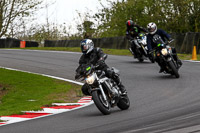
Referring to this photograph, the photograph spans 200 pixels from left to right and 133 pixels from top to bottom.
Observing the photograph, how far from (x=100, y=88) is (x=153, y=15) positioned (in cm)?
2827

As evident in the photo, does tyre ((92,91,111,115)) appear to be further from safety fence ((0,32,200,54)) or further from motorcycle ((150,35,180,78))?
safety fence ((0,32,200,54))

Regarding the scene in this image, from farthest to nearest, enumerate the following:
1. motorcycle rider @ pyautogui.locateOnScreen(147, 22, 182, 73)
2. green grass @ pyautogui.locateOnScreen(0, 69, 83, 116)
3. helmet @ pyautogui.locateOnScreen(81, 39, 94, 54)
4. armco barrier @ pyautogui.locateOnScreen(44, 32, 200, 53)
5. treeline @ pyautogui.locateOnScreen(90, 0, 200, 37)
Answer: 1. treeline @ pyautogui.locateOnScreen(90, 0, 200, 37)
2. armco barrier @ pyautogui.locateOnScreen(44, 32, 200, 53)
3. motorcycle rider @ pyautogui.locateOnScreen(147, 22, 182, 73)
4. green grass @ pyautogui.locateOnScreen(0, 69, 83, 116)
5. helmet @ pyautogui.locateOnScreen(81, 39, 94, 54)

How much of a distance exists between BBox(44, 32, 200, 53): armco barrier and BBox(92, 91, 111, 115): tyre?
1520 cm

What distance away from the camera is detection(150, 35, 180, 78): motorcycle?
14.0m

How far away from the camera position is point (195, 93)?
35.6 feet

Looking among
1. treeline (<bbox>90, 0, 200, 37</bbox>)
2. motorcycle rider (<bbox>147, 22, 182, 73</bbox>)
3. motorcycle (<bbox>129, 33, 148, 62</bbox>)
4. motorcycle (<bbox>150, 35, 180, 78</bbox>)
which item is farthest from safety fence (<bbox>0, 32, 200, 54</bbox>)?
motorcycle (<bbox>150, 35, 180, 78</bbox>)

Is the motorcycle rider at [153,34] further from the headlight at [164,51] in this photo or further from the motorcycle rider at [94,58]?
the motorcycle rider at [94,58]

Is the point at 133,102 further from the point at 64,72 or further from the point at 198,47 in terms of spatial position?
the point at 198,47

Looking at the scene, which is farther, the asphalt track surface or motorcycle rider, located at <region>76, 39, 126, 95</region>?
motorcycle rider, located at <region>76, 39, 126, 95</region>

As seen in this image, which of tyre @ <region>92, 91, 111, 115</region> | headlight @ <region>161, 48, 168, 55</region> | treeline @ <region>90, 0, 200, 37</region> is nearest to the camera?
tyre @ <region>92, 91, 111, 115</region>

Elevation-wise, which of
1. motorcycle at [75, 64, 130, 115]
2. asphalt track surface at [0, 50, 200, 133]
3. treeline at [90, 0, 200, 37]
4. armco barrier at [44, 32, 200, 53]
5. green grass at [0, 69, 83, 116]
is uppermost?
treeline at [90, 0, 200, 37]

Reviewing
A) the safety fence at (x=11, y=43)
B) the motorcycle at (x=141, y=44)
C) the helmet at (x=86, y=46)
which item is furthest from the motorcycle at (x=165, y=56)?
the safety fence at (x=11, y=43)

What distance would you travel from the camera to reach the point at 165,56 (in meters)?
14.1

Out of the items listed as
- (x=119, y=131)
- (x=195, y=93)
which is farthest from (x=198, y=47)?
(x=119, y=131)
